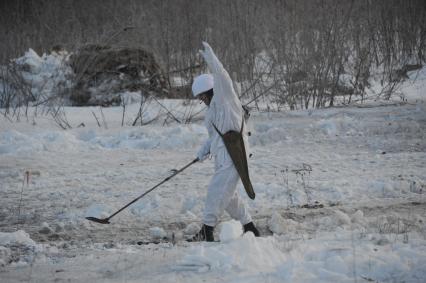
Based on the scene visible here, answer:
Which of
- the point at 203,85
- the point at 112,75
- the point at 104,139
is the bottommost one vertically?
the point at 104,139

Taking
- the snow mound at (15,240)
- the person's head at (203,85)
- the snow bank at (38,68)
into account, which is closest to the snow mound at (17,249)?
the snow mound at (15,240)

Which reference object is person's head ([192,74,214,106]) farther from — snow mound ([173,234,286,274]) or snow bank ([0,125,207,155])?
snow bank ([0,125,207,155])

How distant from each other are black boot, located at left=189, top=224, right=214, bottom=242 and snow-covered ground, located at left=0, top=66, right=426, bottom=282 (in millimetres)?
203

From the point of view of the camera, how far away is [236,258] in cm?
382

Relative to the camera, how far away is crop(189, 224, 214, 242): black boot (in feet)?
16.6

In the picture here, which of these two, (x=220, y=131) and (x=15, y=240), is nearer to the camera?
(x=15, y=240)

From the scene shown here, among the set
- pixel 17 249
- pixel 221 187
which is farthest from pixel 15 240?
pixel 221 187

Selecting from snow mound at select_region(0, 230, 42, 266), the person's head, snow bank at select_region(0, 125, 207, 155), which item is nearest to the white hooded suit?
the person's head

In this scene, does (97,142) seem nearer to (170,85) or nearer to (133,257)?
(170,85)

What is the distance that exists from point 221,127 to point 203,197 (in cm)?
159

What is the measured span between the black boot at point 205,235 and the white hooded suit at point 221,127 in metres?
0.04

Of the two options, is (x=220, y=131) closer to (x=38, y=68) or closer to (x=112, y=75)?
(x=112, y=75)

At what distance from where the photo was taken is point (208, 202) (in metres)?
5.11

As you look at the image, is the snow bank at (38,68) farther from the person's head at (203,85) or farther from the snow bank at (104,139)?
the person's head at (203,85)
